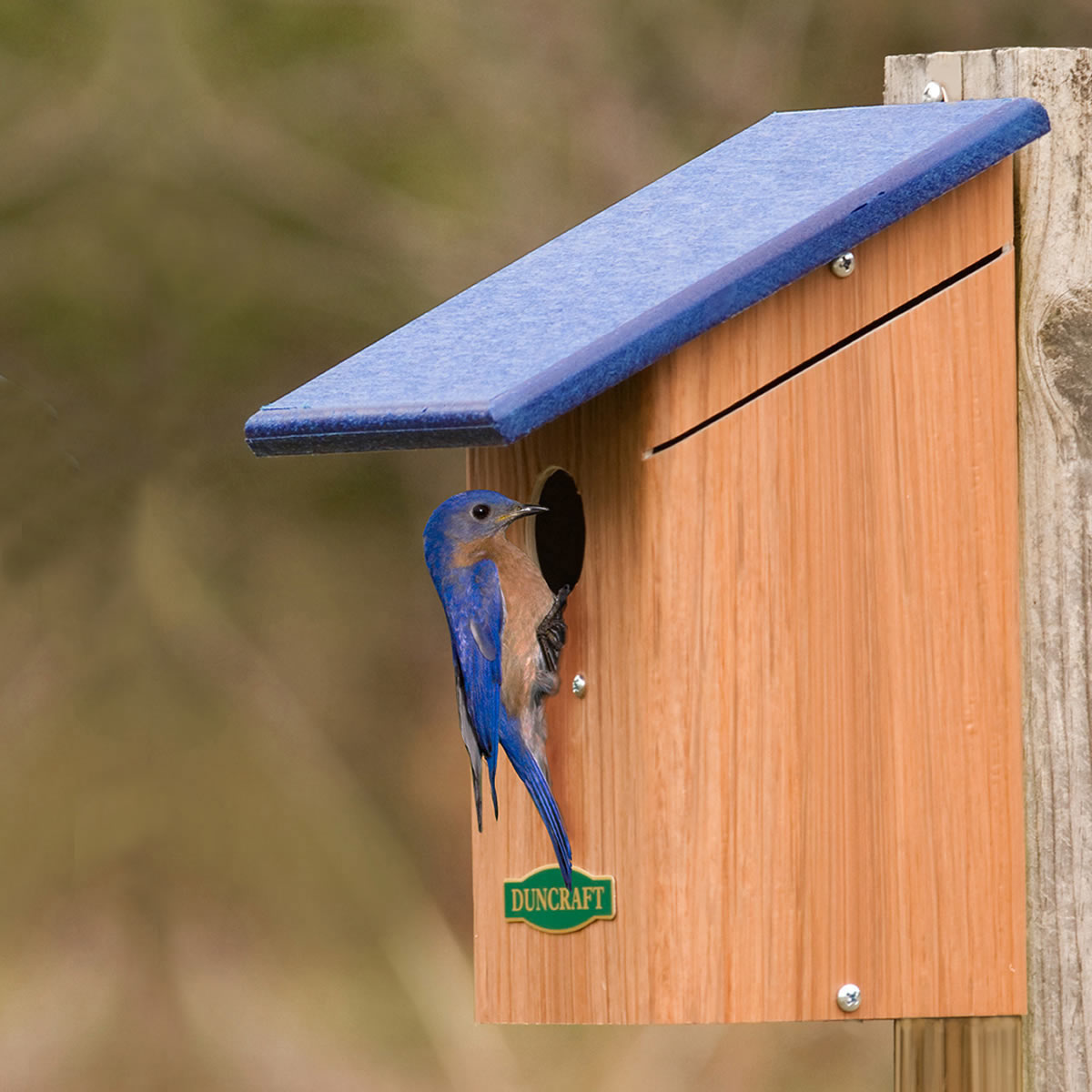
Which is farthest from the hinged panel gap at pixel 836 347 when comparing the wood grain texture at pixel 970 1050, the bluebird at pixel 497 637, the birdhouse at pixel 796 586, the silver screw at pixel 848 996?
the wood grain texture at pixel 970 1050

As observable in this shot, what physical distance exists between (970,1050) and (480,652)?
0.76m

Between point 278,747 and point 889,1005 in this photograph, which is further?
point 278,747

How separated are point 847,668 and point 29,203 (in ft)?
13.3

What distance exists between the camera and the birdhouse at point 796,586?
7.69 feet

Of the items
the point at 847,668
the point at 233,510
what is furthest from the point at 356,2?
the point at 847,668

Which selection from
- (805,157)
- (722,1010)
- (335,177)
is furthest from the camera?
(335,177)

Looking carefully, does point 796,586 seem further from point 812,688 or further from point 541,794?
point 541,794

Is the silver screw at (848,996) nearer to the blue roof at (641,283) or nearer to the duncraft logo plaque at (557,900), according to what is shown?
the duncraft logo plaque at (557,900)

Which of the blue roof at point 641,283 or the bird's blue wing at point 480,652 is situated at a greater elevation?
the blue roof at point 641,283

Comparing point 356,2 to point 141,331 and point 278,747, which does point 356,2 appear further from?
point 278,747

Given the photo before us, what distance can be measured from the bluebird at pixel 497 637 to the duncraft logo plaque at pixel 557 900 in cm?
2

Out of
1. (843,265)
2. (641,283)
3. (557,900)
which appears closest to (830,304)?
(843,265)

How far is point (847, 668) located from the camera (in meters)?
2.38

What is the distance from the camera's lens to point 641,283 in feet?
7.72
